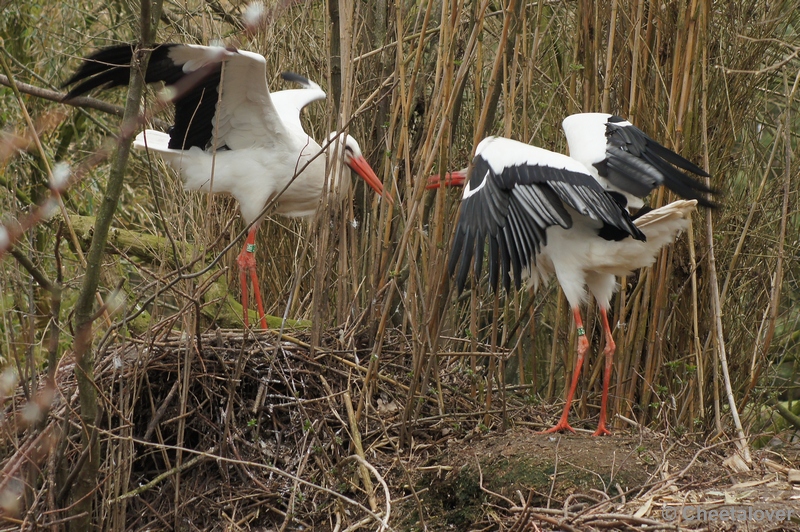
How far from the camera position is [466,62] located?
344 cm

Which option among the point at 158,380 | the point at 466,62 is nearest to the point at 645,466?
the point at 466,62

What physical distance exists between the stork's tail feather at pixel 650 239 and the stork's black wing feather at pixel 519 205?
120mm

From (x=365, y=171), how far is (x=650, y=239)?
1973mm

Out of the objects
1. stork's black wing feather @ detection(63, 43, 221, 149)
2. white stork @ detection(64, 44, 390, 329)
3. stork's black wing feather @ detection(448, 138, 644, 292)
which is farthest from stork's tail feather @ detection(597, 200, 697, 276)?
stork's black wing feather @ detection(63, 43, 221, 149)

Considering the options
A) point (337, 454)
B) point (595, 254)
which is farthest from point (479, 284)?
point (337, 454)

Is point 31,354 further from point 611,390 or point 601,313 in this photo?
point 611,390

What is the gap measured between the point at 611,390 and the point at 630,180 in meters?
1.12

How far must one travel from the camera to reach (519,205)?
12.1 ft

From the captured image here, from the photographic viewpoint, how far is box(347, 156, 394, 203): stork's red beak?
5219 millimetres

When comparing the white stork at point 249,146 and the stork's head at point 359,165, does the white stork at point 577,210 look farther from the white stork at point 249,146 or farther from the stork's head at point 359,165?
the white stork at point 249,146

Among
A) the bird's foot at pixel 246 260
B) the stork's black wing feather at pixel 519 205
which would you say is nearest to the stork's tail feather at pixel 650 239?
the stork's black wing feather at pixel 519 205

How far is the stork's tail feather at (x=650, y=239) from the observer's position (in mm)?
3631

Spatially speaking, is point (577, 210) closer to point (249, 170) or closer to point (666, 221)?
point (666, 221)

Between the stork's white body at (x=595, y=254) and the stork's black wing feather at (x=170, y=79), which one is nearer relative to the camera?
the stork's white body at (x=595, y=254)
